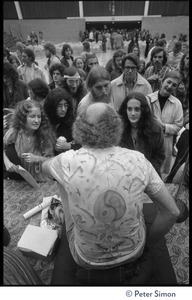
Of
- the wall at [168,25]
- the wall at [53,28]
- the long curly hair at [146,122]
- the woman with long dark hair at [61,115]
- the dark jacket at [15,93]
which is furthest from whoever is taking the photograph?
the wall at [53,28]

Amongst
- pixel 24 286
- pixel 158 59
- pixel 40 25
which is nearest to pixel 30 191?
pixel 24 286

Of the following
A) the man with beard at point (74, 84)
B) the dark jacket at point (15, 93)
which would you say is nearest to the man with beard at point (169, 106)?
the man with beard at point (74, 84)

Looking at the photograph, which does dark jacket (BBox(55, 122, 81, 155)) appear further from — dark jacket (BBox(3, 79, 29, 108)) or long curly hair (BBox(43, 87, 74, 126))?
dark jacket (BBox(3, 79, 29, 108))

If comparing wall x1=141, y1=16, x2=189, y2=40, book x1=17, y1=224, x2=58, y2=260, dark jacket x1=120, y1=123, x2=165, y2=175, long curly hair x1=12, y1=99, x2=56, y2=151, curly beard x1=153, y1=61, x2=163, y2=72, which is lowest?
book x1=17, y1=224, x2=58, y2=260

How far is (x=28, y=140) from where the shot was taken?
193cm

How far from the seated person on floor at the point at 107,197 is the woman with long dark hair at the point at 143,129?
87 centimetres

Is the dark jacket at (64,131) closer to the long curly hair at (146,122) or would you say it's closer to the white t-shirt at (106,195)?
the long curly hair at (146,122)

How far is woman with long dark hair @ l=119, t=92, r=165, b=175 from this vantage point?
1857 mm

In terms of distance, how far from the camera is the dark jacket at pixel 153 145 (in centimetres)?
186

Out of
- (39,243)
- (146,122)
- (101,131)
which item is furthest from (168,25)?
(39,243)

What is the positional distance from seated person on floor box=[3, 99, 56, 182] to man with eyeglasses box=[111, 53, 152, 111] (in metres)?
1.00

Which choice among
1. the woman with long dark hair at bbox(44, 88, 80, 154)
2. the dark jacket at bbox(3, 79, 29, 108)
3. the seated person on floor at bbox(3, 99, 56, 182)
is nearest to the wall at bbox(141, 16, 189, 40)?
the dark jacket at bbox(3, 79, 29, 108)

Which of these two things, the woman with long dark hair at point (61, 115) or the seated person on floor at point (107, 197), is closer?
the seated person on floor at point (107, 197)

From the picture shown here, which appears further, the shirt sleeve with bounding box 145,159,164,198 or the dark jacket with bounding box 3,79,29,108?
the dark jacket with bounding box 3,79,29,108
